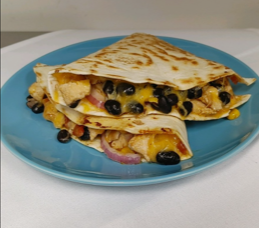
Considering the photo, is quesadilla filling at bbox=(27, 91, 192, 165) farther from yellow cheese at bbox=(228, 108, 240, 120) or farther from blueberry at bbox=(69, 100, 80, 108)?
yellow cheese at bbox=(228, 108, 240, 120)

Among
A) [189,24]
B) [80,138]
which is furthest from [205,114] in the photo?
[80,138]

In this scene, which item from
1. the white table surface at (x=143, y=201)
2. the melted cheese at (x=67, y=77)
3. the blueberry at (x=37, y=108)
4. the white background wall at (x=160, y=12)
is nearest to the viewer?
the white background wall at (x=160, y=12)

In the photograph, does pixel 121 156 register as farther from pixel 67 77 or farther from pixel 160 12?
pixel 160 12

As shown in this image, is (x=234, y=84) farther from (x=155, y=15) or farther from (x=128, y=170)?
(x=128, y=170)

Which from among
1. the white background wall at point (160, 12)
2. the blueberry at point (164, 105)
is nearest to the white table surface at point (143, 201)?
the white background wall at point (160, 12)

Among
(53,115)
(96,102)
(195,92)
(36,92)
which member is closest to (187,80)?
(195,92)

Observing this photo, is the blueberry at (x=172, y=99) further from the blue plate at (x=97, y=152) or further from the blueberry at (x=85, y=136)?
the blueberry at (x=85, y=136)
